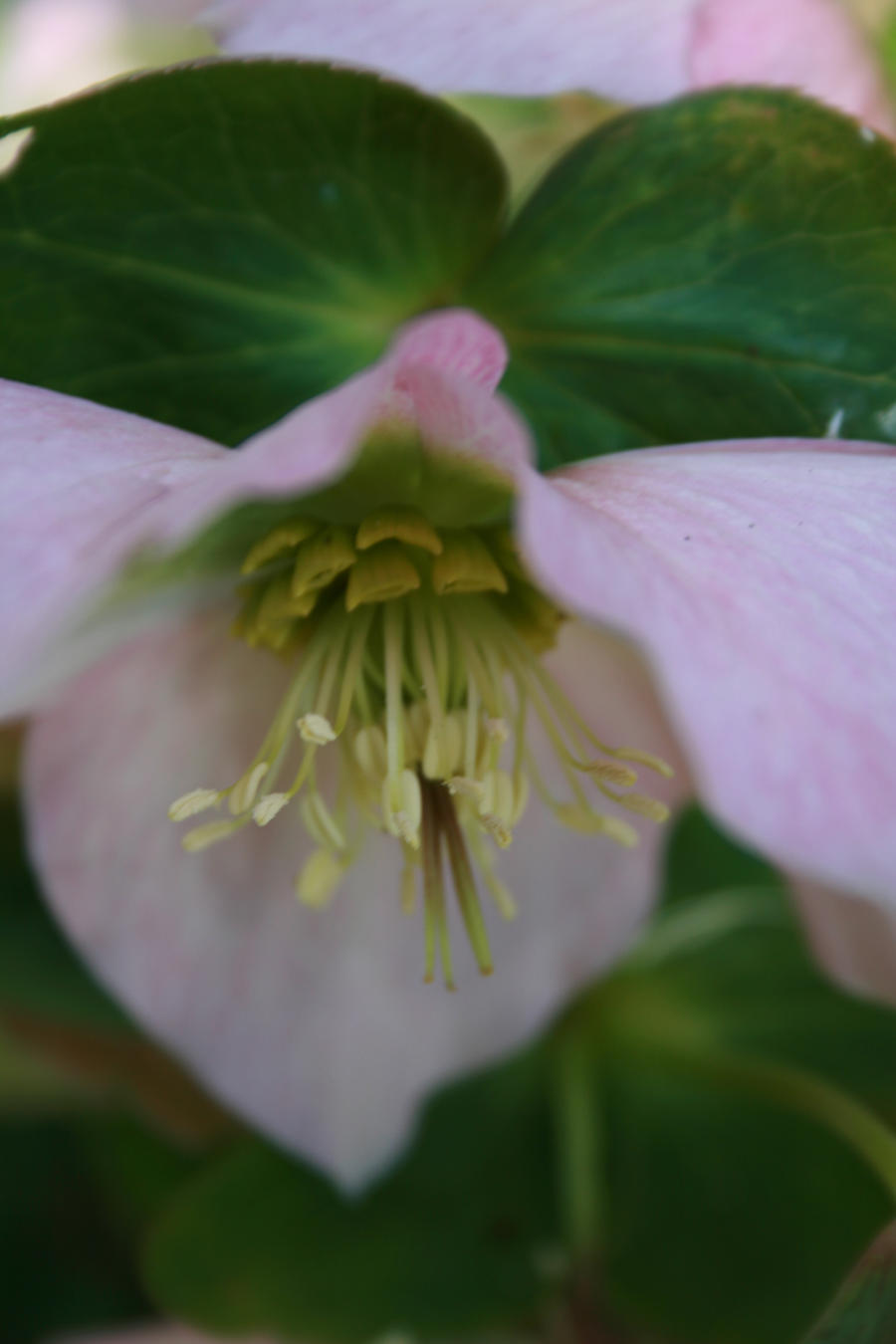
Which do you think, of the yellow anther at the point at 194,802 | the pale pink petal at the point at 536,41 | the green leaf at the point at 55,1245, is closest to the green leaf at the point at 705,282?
the pale pink petal at the point at 536,41

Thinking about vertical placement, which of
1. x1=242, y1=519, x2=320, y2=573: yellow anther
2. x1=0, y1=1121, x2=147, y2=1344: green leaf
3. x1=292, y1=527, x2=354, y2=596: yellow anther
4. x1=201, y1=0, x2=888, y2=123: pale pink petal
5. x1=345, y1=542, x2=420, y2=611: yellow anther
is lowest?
x1=0, y1=1121, x2=147, y2=1344: green leaf

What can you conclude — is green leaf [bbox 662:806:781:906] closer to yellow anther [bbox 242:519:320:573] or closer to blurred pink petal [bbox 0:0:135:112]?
yellow anther [bbox 242:519:320:573]

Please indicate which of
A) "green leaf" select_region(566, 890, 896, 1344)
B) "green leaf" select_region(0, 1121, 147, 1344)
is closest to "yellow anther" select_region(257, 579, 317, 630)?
"green leaf" select_region(566, 890, 896, 1344)

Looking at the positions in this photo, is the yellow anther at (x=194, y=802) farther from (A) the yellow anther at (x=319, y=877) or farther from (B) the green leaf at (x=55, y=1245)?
(B) the green leaf at (x=55, y=1245)

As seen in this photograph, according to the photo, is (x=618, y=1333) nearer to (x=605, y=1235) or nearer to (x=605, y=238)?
(x=605, y=1235)

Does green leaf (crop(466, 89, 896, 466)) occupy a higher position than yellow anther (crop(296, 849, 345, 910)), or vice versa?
green leaf (crop(466, 89, 896, 466))

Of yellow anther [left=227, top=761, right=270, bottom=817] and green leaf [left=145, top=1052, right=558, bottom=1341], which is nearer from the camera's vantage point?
yellow anther [left=227, top=761, right=270, bottom=817]

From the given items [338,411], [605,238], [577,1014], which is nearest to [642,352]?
[605,238]

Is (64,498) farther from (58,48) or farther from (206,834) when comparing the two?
(58,48)
